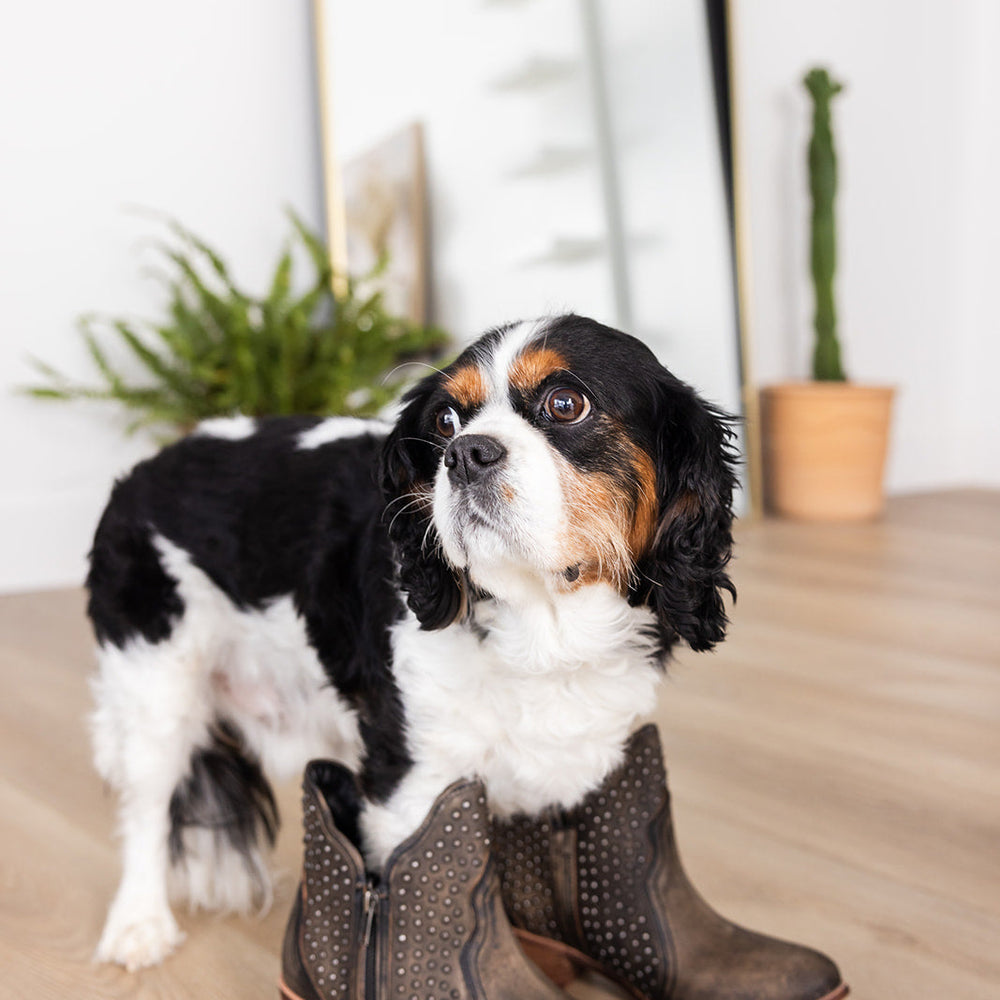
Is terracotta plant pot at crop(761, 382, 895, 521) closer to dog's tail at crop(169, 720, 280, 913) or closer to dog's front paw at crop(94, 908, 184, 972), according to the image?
dog's tail at crop(169, 720, 280, 913)

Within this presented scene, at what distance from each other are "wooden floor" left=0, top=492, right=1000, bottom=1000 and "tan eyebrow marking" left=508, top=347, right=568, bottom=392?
864 millimetres

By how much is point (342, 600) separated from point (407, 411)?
27 cm

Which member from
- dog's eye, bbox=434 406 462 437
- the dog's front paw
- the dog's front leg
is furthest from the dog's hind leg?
dog's eye, bbox=434 406 462 437

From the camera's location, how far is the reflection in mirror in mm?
4375

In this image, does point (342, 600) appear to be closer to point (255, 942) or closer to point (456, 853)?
point (456, 853)

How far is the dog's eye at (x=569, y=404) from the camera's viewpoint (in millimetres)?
Result: 1197

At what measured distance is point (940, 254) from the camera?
602 cm

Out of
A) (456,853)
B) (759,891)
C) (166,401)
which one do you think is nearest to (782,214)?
(166,401)

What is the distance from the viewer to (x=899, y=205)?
230 inches

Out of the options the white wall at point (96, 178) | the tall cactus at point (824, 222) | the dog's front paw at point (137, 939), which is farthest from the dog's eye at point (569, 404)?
the tall cactus at point (824, 222)

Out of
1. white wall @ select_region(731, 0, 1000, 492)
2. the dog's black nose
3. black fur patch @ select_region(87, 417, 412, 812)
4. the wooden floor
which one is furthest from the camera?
white wall @ select_region(731, 0, 1000, 492)

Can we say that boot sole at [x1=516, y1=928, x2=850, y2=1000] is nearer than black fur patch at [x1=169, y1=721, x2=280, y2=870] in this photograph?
Yes

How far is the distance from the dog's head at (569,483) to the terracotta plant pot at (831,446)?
3843mm

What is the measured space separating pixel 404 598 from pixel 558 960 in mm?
533
